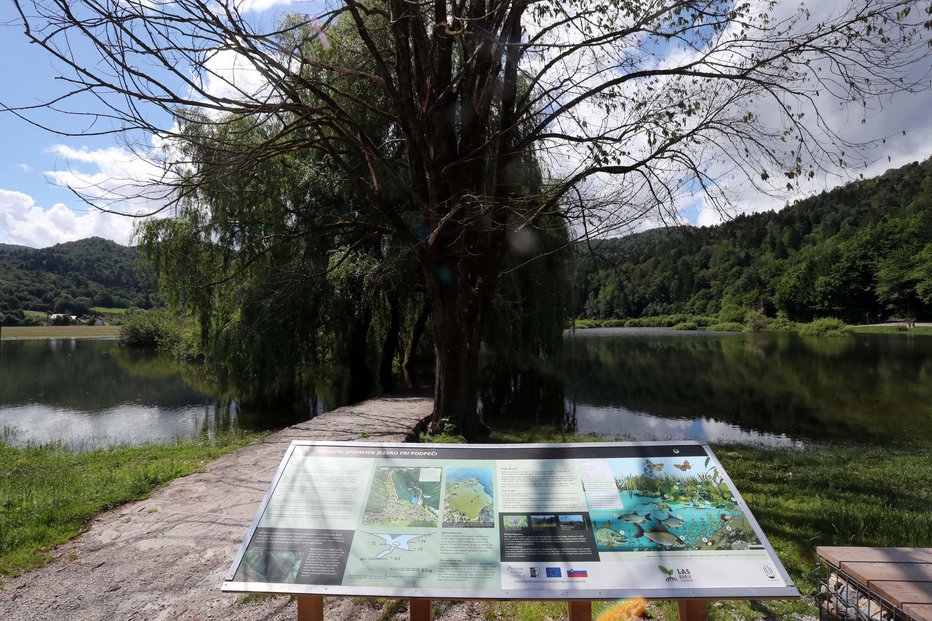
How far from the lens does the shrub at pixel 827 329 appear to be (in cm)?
4856

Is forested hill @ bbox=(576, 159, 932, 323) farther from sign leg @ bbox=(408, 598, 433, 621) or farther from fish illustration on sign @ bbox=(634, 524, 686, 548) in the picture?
sign leg @ bbox=(408, 598, 433, 621)

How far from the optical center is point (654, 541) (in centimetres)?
195

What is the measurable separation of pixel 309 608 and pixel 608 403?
12.3 meters

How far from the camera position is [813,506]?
450 cm

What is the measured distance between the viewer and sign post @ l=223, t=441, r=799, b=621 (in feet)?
6.00

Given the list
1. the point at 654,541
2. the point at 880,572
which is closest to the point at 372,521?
the point at 654,541

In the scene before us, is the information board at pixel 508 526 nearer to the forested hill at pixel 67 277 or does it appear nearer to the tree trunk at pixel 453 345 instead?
the tree trunk at pixel 453 345

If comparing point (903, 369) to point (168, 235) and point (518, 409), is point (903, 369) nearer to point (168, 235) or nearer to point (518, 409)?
point (518, 409)

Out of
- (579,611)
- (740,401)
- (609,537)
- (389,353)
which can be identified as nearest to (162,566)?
(579,611)

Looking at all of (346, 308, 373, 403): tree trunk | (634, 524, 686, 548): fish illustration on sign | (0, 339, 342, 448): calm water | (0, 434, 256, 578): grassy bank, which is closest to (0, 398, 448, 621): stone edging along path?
(0, 434, 256, 578): grassy bank

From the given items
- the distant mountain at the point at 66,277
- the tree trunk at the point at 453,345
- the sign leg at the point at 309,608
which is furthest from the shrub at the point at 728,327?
the distant mountain at the point at 66,277

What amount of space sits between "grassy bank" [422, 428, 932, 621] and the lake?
2.35m

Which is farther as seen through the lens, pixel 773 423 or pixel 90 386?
pixel 90 386

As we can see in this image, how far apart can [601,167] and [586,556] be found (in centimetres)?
452
